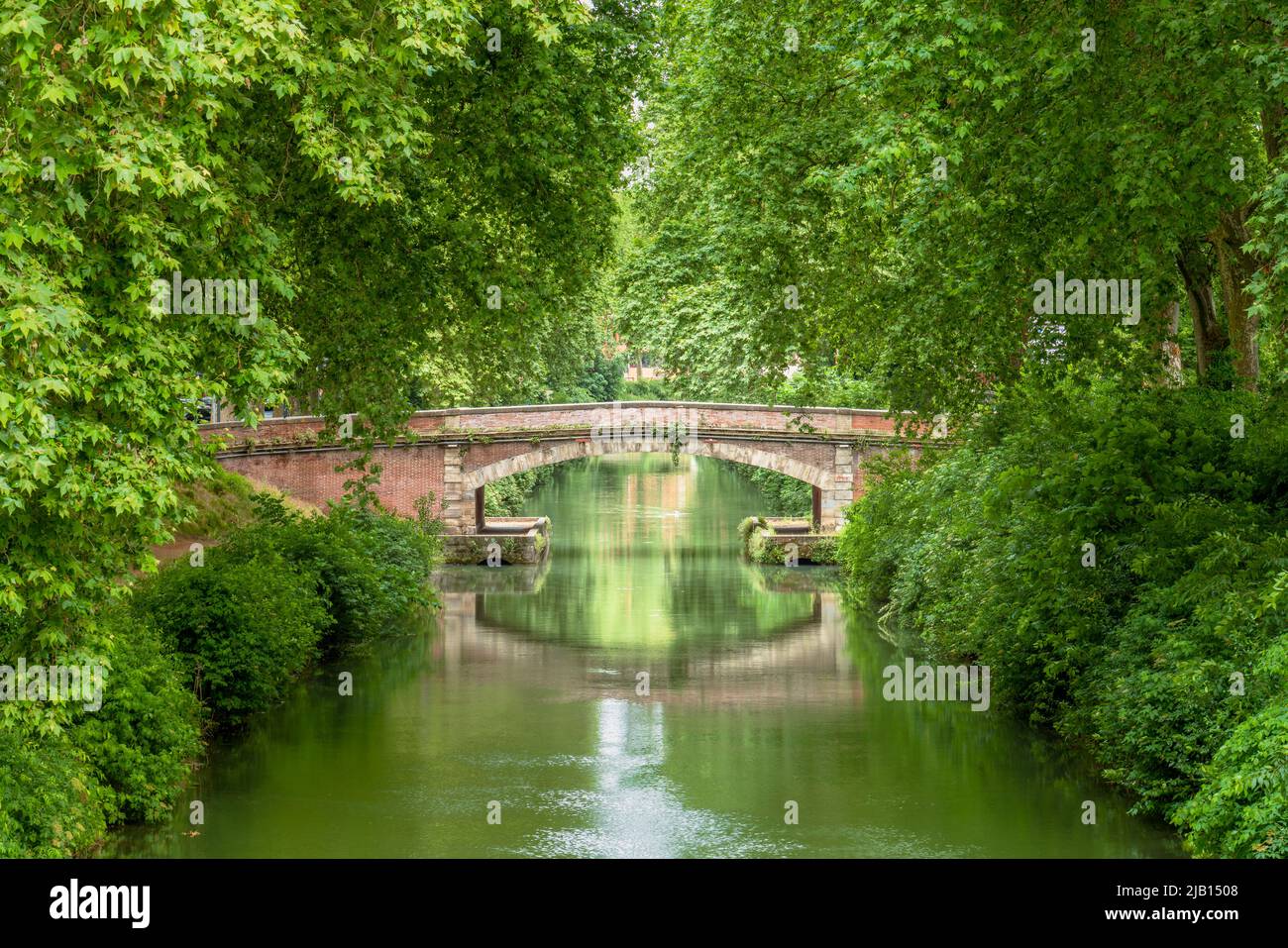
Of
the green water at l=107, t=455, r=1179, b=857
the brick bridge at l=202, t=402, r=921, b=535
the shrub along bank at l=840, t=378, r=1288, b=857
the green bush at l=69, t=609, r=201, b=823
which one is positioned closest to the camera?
the shrub along bank at l=840, t=378, r=1288, b=857

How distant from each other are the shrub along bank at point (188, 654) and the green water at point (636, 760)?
492 millimetres

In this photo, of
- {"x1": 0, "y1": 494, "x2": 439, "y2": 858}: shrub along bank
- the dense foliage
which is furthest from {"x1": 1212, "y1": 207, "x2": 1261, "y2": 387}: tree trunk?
{"x1": 0, "y1": 494, "x2": 439, "y2": 858}: shrub along bank

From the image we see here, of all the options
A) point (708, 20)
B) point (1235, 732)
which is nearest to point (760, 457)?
point (708, 20)

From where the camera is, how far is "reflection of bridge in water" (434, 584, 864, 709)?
18844 millimetres

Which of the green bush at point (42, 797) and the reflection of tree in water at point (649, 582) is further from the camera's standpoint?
the reflection of tree in water at point (649, 582)

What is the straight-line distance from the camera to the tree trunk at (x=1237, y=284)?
48.8 feet

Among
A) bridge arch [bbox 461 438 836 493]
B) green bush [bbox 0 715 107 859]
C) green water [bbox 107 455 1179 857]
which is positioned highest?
bridge arch [bbox 461 438 836 493]

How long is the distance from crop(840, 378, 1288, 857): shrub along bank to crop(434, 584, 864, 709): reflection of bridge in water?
86.4 inches

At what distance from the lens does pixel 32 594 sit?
878 centimetres

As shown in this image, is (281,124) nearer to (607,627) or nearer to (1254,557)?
(1254,557)

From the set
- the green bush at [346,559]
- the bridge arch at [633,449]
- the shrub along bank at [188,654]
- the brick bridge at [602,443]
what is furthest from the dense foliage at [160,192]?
the bridge arch at [633,449]

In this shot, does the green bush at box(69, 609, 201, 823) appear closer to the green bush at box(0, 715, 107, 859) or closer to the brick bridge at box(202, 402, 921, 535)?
the green bush at box(0, 715, 107, 859)

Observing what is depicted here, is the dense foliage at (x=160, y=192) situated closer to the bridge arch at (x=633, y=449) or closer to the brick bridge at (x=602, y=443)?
the brick bridge at (x=602, y=443)
